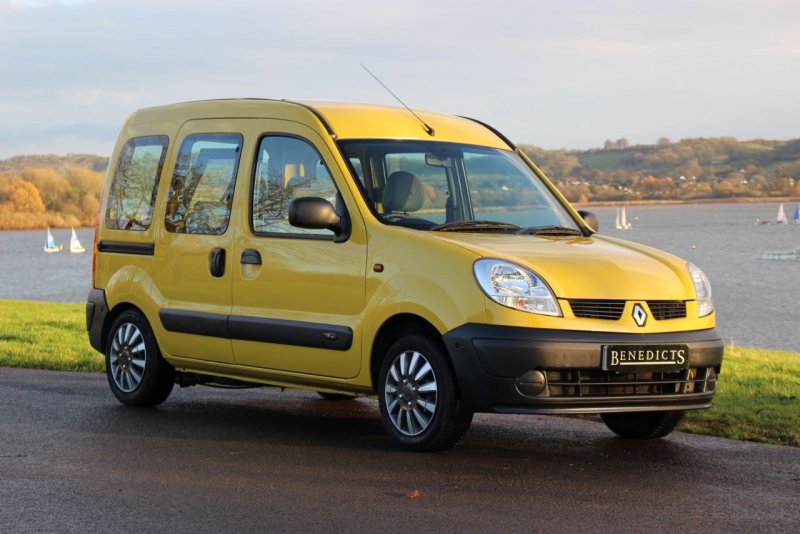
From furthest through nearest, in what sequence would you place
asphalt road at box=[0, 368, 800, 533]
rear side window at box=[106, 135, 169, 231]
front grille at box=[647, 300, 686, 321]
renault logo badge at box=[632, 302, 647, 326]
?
rear side window at box=[106, 135, 169, 231]
front grille at box=[647, 300, 686, 321]
renault logo badge at box=[632, 302, 647, 326]
asphalt road at box=[0, 368, 800, 533]

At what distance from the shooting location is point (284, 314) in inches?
333

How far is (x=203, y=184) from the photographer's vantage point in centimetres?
929

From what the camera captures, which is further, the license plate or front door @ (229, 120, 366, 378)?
front door @ (229, 120, 366, 378)

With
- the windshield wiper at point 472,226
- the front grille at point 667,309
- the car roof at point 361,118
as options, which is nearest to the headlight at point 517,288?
the front grille at point 667,309

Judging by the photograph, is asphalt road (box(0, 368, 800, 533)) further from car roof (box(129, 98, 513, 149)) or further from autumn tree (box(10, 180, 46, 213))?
autumn tree (box(10, 180, 46, 213))

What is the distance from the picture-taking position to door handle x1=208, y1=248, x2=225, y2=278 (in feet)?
29.3

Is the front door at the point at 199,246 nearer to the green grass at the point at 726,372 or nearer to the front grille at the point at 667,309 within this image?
the front grille at the point at 667,309

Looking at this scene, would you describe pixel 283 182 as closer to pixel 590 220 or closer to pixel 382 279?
pixel 382 279

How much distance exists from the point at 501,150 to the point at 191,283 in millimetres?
2398

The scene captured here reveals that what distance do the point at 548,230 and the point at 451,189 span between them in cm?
72

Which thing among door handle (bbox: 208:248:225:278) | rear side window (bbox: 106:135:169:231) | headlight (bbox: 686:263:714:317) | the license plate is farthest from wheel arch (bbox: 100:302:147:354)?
headlight (bbox: 686:263:714:317)

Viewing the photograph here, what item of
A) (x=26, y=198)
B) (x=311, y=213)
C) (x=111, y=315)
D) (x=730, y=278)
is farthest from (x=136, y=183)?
(x=26, y=198)

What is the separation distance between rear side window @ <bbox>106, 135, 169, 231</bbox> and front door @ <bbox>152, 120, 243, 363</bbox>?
0.26 m

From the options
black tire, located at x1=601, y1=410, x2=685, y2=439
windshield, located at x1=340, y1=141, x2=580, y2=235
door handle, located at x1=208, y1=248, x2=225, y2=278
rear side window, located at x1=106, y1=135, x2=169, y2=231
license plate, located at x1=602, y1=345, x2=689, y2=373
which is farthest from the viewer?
rear side window, located at x1=106, y1=135, x2=169, y2=231
